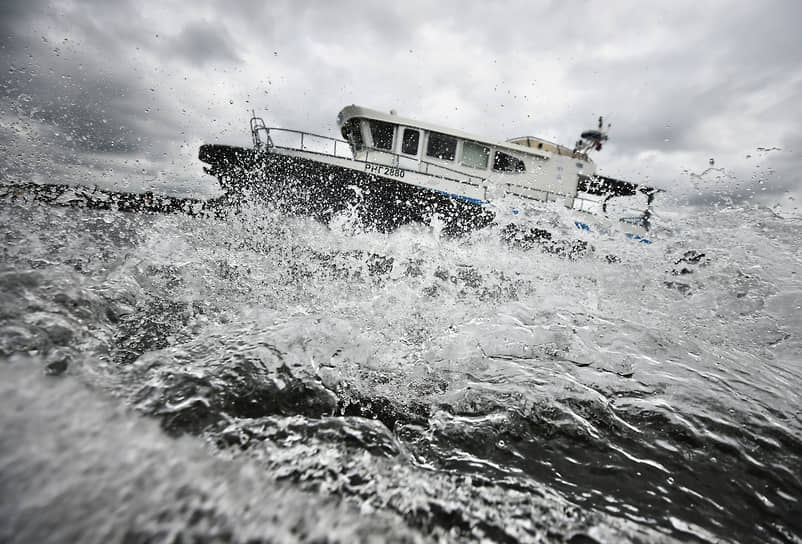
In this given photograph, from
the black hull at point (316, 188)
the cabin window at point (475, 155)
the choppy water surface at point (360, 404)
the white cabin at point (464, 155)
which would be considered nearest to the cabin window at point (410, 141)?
the white cabin at point (464, 155)

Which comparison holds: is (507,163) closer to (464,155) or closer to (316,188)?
(464,155)

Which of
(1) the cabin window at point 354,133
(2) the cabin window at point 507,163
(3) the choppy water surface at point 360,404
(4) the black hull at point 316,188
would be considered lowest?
(3) the choppy water surface at point 360,404

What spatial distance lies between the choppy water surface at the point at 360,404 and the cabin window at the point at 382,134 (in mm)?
6156

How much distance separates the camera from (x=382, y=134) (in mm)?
8828

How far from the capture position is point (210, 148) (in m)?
7.54

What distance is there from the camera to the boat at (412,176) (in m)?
7.55

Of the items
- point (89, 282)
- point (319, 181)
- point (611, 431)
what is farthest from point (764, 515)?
point (319, 181)

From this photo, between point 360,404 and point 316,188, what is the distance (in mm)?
6638

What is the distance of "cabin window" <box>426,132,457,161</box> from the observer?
8.85 meters

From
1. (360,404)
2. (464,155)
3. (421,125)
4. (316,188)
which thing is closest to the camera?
(360,404)

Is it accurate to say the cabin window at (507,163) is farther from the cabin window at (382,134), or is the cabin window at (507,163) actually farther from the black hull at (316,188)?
the cabin window at (382,134)

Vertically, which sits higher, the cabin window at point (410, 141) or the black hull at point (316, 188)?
the cabin window at point (410, 141)

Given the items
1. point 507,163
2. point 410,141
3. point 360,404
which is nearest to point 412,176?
point 410,141

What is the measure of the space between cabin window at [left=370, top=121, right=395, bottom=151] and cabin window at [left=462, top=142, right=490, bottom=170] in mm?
2000
